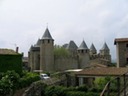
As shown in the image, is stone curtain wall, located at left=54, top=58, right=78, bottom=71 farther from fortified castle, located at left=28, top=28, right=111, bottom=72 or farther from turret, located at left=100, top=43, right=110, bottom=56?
turret, located at left=100, top=43, right=110, bottom=56

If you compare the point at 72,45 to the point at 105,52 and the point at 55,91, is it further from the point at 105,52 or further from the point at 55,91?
the point at 55,91

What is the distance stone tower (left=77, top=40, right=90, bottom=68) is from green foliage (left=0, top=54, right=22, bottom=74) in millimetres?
32391

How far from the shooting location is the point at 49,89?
88.7 ft

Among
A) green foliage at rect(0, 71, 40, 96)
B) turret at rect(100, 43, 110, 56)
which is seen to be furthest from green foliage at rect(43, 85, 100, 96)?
turret at rect(100, 43, 110, 56)

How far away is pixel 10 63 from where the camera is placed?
3200cm

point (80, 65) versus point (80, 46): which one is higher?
point (80, 46)

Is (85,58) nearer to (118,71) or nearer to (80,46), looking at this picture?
(80,46)

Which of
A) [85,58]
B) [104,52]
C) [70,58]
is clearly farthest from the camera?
Answer: [104,52]

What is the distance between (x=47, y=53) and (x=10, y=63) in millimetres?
25561

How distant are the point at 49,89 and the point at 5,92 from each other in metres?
4.70

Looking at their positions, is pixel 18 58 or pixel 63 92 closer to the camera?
pixel 63 92

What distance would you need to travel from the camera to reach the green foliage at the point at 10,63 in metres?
31.3

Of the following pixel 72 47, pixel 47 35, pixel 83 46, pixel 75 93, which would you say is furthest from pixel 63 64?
pixel 75 93

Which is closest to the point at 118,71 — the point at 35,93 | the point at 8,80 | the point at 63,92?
the point at 63,92
